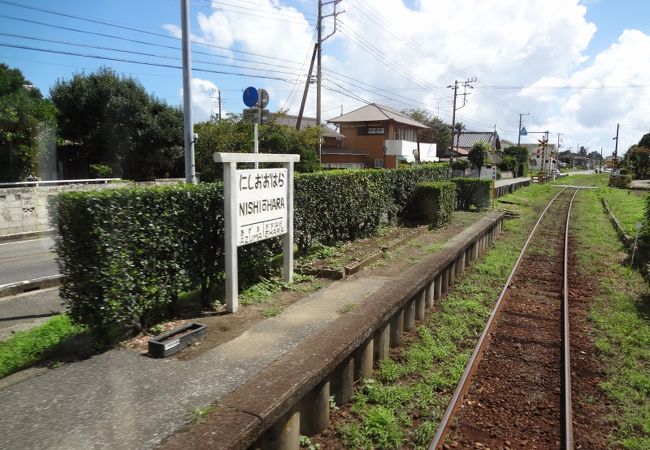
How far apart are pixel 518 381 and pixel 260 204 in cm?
393

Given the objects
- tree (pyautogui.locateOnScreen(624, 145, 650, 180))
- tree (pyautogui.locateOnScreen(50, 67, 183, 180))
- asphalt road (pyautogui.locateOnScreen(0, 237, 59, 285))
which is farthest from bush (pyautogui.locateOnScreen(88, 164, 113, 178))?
tree (pyautogui.locateOnScreen(624, 145, 650, 180))

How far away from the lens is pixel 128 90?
26.2m

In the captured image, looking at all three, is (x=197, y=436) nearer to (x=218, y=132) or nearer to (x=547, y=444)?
(x=547, y=444)

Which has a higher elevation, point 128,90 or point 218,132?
point 128,90

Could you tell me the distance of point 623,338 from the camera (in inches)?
265

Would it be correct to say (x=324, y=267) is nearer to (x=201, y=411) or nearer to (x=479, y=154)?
(x=201, y=411)

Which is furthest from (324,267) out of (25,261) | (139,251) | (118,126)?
(118,126)

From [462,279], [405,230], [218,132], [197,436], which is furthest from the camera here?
[218,132]

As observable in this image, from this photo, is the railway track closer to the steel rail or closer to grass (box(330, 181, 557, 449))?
the steel rail

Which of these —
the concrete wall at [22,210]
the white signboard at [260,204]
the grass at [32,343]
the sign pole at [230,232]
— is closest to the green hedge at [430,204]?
the white signboard at [260,204]

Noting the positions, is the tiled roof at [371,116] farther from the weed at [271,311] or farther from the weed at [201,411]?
the weed at [201,411]

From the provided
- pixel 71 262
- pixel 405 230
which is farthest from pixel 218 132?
pixel 71 262

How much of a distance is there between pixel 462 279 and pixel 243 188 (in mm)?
6358

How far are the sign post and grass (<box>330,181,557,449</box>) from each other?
2.09 metres
